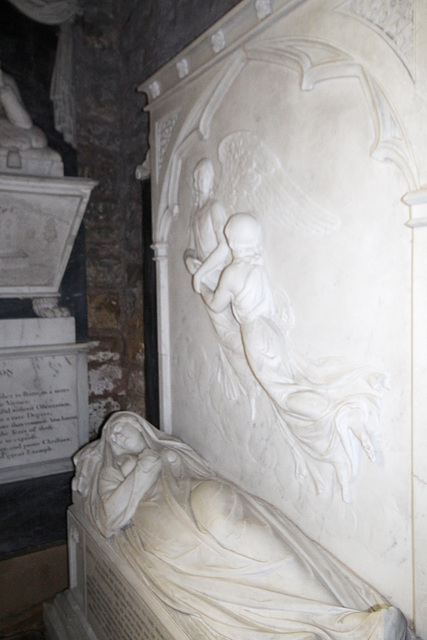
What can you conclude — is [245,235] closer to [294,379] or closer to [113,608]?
[294,379]

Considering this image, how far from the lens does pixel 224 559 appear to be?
207 cm

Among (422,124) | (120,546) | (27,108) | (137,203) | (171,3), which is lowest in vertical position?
(120,546)

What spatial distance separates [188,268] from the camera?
2945mm

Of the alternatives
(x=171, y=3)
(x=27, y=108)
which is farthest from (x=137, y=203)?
(x=171, y=3)

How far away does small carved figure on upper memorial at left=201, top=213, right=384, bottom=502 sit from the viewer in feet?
6.32

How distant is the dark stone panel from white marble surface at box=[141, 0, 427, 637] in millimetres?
1772

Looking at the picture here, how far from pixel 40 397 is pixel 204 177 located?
2308 mm

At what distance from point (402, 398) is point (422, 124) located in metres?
0.94

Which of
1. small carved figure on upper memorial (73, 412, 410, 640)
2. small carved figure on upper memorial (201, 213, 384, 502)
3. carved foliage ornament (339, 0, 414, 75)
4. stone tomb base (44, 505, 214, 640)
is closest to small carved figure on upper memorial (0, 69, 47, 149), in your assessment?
small carved figure on upper memorial (201, 213, 384, 502)

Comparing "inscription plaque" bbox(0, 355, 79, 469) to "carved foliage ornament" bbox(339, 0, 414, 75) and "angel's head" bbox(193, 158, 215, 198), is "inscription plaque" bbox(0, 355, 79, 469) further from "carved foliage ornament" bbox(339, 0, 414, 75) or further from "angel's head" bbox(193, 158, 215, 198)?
"carved foliage ornament" bbox(339, 0, 414, 75)

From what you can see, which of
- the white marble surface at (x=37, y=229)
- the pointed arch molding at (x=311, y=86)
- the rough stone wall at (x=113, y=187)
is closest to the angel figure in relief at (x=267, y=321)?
the pointed arch molding at (x=311, y=86)

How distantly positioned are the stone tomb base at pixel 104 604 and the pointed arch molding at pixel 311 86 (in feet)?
6.49

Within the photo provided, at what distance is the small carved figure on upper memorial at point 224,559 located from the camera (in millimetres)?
1805

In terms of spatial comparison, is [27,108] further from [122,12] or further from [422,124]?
Answer: [422,124]
